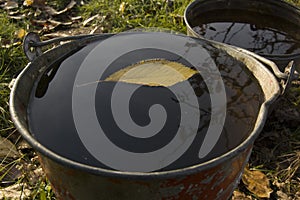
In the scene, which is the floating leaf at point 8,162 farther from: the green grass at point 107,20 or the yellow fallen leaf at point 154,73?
the yellow fallen leaf at point 154,73

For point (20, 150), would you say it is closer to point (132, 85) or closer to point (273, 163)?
point (132, 85)

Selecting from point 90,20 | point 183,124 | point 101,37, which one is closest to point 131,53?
point 101,37

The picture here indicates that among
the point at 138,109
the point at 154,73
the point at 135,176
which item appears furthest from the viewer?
the point at 154,73

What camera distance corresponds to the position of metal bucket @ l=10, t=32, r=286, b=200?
0.91 metres

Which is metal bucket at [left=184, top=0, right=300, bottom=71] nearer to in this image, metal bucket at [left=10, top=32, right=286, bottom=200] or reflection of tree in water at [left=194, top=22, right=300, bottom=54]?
reflection of tree in water at [left=194, top=22, right=300, bottom=54]

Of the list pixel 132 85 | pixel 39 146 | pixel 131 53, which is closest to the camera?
pixel 39 146

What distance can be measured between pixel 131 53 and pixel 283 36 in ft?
4.83

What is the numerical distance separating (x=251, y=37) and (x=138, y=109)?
1580 millimetres

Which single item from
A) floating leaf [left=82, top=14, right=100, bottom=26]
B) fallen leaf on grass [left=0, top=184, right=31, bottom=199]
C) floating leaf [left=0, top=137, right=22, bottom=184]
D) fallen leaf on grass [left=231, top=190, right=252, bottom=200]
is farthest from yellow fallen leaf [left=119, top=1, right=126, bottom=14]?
fallen leaf on grass [left=231, top=190, right=252, bottom=200]

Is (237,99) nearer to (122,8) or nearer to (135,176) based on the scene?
(135,176)

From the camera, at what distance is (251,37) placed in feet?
8.22

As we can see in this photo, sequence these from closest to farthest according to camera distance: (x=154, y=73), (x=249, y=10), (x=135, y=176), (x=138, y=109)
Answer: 1. (x=135, y=176)
2. (x=138, y=109)
3. (x=154, y=73)
4. (x=249, y=10)

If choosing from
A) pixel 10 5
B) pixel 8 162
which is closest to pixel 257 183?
pixel 8 162

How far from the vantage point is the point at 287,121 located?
7.17 ft
